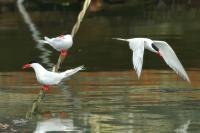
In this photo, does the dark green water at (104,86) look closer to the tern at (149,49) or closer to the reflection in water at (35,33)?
the reflection in water at (35,33)

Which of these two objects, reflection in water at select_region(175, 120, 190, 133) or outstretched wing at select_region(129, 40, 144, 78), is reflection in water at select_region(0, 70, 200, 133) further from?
outstretched wing at select_region(129, 40, 144, 78)

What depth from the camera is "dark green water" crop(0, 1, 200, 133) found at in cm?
1196

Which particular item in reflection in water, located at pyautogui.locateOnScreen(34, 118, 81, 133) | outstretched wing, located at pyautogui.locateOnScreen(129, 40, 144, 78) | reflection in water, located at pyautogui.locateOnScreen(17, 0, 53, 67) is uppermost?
outstretched wing, located at pyautogui.locateOnScreen(129, 40, 144, 78)

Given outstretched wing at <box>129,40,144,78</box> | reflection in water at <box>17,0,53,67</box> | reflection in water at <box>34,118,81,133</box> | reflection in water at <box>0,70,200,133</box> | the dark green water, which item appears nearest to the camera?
reflection in water at <box>34,118,81,133</box>

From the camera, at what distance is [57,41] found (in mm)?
12969

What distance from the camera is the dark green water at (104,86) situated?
A: 11961mm

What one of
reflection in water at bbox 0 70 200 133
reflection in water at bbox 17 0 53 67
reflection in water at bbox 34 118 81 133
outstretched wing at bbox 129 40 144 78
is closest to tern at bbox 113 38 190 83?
outstretched wing at bbox 129 40 144 78

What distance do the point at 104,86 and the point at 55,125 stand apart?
434cm

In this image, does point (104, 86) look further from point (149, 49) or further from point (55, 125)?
point (55, 125)

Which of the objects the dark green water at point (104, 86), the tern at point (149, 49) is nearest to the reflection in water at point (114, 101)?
the dark green water at point (104, 86)

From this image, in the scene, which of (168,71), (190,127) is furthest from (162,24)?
(190,127)

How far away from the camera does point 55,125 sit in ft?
38.8

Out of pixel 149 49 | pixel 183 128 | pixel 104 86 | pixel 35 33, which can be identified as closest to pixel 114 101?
pixel 149 49

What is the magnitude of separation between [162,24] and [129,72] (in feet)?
48.7
